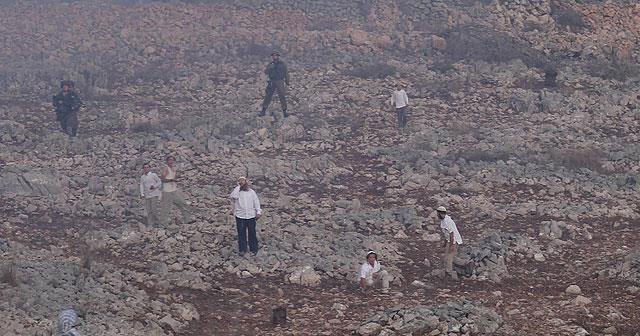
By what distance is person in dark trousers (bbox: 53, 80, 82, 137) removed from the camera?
18.7 metres

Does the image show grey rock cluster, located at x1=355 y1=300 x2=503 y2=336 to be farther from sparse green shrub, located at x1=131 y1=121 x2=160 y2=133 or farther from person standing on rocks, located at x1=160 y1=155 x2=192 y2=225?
sparse green shrub, located at x1=131 y1=121 x2=160 y2=133

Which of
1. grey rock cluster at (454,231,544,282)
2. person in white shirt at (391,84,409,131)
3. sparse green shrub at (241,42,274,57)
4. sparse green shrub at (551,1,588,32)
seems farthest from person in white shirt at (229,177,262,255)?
sparse green shrub at (551,1,588,32)

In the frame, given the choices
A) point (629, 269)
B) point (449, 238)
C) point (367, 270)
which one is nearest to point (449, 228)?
point (449, 238)

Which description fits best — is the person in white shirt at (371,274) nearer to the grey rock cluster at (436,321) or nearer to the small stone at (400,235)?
the grey rock cluster at (436,321)

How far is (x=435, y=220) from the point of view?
48.3 ft

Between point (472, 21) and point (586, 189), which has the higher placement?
point (472, 21)

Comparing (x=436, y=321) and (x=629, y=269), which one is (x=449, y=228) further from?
(x=629, y=269)

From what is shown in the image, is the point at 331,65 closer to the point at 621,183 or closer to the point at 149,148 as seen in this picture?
the point at 149,148

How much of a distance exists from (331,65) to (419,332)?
1505 centimetres

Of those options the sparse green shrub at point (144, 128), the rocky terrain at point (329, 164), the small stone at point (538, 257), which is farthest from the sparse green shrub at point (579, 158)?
the sparse green shrub at point (144, 128)

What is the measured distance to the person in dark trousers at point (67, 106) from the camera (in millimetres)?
18734

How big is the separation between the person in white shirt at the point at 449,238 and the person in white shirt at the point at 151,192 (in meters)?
4.99

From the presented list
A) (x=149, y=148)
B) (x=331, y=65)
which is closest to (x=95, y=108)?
(x=149, y=148)

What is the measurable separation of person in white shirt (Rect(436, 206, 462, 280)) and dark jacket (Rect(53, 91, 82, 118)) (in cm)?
1017
